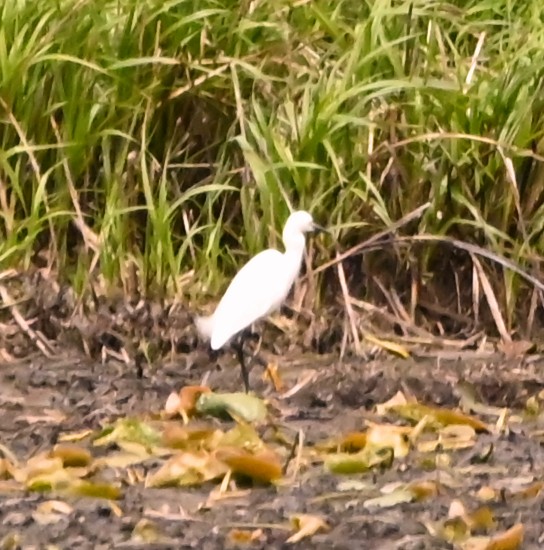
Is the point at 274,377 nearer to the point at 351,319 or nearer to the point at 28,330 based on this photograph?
the point at 351,319

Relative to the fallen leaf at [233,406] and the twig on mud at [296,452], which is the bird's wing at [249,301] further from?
the twig on mud at [296,452]

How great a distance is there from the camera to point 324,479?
7.79 ft

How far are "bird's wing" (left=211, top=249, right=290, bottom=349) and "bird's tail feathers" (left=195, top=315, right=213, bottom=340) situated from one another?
15 cm

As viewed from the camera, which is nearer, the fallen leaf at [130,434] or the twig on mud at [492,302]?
the fallen leaf at [130,434]

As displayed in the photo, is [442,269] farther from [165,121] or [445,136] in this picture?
[165,121]

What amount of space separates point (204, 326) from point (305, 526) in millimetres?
1190

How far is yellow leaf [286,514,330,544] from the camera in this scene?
2.04m

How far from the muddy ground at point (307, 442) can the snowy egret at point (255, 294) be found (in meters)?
0.18

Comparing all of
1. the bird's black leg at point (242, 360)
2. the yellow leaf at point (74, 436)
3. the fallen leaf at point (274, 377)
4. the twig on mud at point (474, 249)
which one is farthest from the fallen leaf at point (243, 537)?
the twig on mud at point (474, 249)

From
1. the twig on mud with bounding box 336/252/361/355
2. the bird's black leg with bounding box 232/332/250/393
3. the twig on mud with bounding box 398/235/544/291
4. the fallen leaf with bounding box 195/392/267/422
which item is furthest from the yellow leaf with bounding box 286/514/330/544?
the twig on mud with bounding box 336/252/361/355

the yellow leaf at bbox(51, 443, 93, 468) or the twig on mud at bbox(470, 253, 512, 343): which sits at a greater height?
the yellow leaf at bbox(51, 443, 93, 468)

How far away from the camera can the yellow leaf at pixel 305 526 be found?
2.04 meters

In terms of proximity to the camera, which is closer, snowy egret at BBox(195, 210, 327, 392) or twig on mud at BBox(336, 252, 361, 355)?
snowy egret at BBox(195, 210, 327, 392)

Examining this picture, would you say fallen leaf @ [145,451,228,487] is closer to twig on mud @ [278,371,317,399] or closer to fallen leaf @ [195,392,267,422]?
fallen leaf @ [195,392,267,422]
